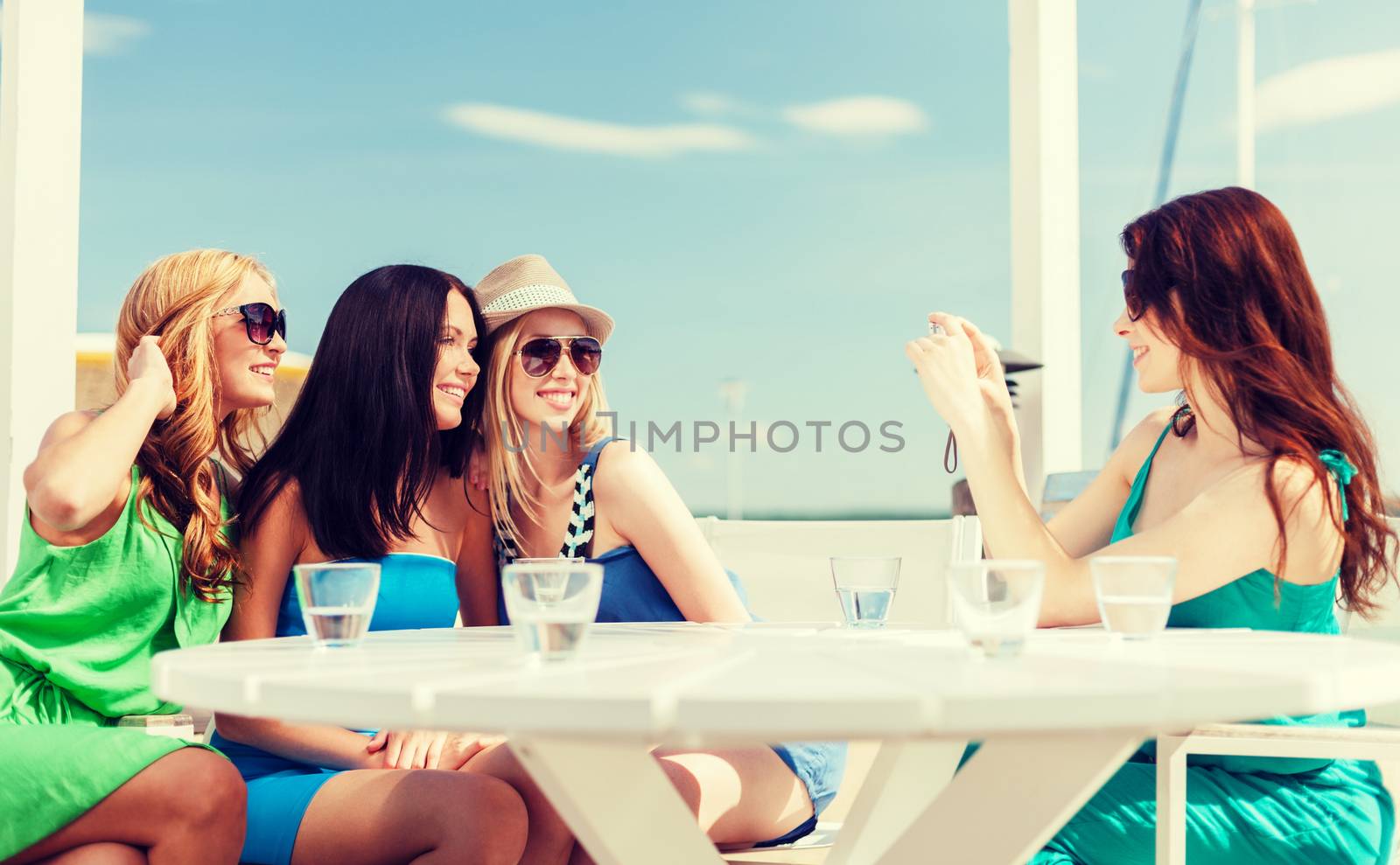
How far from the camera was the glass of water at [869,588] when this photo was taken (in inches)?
74.0

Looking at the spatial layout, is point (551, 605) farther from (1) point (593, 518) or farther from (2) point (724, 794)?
(1) point (593, 518)

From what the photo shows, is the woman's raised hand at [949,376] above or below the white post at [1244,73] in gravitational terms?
below

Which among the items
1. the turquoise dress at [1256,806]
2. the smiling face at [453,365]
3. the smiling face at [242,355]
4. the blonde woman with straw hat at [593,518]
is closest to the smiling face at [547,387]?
the blonde woman with straw hat at [593,518]

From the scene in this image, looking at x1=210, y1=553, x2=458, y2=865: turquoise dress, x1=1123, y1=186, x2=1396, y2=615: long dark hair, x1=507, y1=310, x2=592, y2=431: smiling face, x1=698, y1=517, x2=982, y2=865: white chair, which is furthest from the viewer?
x1=698, y1=517, x2=982, y2=865: white chair

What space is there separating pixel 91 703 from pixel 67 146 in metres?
2.63

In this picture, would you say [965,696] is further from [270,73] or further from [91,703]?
[270,73]

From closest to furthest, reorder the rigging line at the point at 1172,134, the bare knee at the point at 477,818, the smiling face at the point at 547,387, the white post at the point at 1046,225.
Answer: the bare knee at the point at 477,818 < the smiling face at the point at 547,387 < the white post at the point at 1046,225 < the rigging line at the point at 1172,134

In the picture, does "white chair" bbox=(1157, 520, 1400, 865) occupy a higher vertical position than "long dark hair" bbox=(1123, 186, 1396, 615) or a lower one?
lower

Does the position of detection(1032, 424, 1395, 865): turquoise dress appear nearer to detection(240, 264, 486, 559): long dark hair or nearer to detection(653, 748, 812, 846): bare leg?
detection(653, 748, 812, 846): bare leg

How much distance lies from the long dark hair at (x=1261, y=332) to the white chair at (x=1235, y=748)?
0.48m

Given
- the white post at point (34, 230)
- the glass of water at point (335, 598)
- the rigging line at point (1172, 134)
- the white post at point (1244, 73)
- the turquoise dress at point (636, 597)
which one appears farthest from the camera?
the rigging line at point (1172, 134)

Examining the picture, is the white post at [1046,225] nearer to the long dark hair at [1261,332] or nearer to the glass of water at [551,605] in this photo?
the long dark hair at [1261,332]

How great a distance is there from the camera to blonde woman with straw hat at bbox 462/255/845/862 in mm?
2340

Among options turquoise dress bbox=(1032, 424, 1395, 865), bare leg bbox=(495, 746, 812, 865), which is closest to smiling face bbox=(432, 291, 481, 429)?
bare leg bbox=(495, 746, 812, 865)
